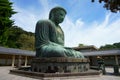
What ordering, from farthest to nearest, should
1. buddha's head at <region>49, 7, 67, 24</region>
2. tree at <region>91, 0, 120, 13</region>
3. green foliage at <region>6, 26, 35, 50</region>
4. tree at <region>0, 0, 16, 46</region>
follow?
green foliage at <region>6, 26, 35, 50</region> → tree at <region>0, 0, 16, 46</region> → buddha's head at <region>49, 7, 67, 24</region> → tree at <region>91, 0, 120, 13</region>

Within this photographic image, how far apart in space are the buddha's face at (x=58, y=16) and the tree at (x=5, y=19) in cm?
1870

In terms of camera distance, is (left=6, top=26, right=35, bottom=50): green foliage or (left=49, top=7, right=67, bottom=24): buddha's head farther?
(left=6, top=26, right=35, bottom=50): green foliage

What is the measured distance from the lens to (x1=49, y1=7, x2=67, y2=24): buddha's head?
9634 mm

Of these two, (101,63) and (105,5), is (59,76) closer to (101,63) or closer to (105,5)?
(105,5)

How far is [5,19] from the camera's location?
26125 mm

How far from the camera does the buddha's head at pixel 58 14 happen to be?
963 cm

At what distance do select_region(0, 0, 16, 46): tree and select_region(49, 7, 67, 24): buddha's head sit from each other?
61.1ft

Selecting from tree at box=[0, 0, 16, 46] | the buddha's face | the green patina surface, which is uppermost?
tree at box=[0, 0, 16, 46]

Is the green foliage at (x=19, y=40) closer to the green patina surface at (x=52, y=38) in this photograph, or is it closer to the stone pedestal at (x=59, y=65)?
the green patina surface at (x=52, y=38)

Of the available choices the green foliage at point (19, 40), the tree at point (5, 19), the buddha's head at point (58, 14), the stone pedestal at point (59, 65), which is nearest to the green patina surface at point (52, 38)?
the buddha's head at point (58, 14)

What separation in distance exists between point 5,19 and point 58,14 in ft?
64.5

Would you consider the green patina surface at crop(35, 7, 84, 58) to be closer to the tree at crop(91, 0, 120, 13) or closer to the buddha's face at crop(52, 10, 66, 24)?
the buddha's face at crop(52, 10, 66, 24)

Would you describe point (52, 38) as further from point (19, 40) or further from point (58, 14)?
point (19, 40)

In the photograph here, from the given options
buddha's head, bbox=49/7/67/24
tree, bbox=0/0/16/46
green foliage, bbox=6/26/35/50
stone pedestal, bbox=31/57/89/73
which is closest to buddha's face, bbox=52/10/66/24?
buddha's head, bbox=49/7/67/24
